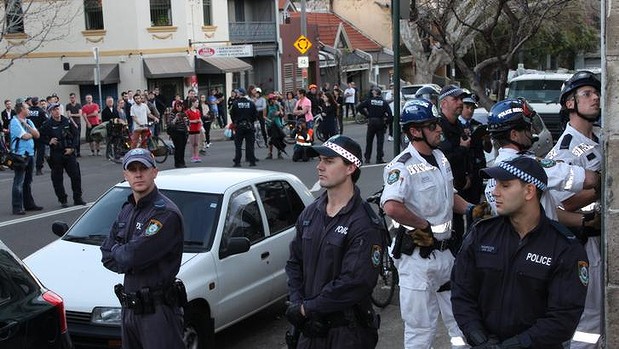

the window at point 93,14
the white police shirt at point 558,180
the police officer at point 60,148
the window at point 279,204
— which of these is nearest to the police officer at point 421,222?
the white police shirt at point 558,180

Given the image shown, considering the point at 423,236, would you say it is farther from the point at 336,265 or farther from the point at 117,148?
the point at 117,148

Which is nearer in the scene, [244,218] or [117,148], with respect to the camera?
[244,218]

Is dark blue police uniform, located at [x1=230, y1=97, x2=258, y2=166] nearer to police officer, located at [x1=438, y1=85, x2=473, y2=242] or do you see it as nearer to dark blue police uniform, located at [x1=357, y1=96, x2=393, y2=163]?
dark blue police uniform, located at [x1=357, y1=96, x2=393, y2=163]

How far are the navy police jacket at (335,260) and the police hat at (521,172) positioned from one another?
874 millimetres

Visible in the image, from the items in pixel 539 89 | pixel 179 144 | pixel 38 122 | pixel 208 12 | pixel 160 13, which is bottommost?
pixel 179 144

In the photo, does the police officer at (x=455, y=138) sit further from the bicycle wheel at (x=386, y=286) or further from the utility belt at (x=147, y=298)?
the utility belt at (x=147, y=298)

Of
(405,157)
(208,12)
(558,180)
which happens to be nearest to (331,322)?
(405,157)

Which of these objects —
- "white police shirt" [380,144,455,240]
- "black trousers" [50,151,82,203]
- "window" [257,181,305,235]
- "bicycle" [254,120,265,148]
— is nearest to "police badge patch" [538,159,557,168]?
"white police shirt" [380,144,455,240]

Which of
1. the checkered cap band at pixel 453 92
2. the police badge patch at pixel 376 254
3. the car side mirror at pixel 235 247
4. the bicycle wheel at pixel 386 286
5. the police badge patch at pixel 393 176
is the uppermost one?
the checkered cap band at pixel 453 92

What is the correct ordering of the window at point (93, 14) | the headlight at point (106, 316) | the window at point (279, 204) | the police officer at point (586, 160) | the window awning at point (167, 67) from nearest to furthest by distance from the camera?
the police officer at point (586, 160)
the headlight at point (106, 316)
the window at point (279, 204)
the window awning at point (167, 67)
the window at point (93, 14)

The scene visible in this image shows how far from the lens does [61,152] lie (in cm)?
1380

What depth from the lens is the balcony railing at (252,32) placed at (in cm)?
4025

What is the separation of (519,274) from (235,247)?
335 cm

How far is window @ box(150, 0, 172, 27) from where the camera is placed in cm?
3406
